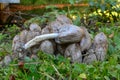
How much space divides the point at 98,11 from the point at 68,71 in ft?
4.30

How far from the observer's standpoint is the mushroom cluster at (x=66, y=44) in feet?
4.35

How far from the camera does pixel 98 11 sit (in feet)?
8.18

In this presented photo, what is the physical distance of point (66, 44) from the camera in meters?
1.35

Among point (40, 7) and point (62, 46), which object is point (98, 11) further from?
point (40, 7)

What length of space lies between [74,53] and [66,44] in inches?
2.2

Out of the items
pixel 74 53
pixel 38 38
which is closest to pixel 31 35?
pixel 38 38

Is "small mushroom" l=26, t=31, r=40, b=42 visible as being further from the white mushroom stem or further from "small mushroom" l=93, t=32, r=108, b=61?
"small mushroom" l=93, t=32, r=108, b=61

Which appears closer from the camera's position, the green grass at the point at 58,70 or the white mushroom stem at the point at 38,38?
the green grass at the point at 58,70

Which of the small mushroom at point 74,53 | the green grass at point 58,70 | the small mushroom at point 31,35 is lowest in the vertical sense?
the green grass at point 58,70

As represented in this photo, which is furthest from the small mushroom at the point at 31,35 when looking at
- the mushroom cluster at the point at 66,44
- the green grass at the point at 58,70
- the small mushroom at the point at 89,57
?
the small mushroom at the point at 89,57

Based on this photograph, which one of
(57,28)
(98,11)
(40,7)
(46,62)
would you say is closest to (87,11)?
(98,11)

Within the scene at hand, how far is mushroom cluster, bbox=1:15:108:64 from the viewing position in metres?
1.33

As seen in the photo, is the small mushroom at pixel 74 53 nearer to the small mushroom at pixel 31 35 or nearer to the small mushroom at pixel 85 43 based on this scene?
the small mushroom at pixel 85 43

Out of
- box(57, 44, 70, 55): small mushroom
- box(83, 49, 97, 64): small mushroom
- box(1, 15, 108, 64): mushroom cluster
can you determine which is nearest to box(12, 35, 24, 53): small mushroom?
box(1, 15, 108, 64): mushroom cluster
